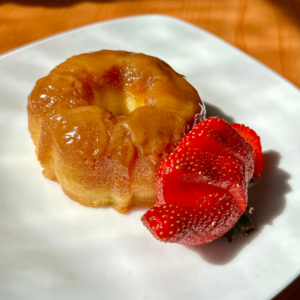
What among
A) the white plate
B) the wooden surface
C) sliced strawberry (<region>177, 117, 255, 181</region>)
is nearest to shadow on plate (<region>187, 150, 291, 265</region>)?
the white plate

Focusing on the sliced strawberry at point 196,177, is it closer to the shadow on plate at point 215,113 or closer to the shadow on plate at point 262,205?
the shadow on plate at point 262,205

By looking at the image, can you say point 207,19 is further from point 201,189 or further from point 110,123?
point 201,189

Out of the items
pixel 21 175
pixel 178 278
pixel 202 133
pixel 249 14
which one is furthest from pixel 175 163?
pixel 249 14

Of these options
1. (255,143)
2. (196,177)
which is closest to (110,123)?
(196,177)

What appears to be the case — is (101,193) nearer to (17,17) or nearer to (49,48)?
(49,48)

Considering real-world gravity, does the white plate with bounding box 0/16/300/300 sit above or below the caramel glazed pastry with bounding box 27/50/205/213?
below

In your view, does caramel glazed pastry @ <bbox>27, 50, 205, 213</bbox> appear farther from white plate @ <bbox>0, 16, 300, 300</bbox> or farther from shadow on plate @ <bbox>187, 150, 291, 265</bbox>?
shadow on plate @ <bbox>187, 150, 291, 265</bbox>

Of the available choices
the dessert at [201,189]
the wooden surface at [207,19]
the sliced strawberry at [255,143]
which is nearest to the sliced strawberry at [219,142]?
the dessert at [201,189]

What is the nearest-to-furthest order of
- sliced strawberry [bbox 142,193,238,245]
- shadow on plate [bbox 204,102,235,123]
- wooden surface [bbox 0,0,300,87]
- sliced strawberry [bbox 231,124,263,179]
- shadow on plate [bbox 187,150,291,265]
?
sliced strawberry [bbox 142,193,238,245] → shadow on plate [bbox 187,150,291,265] → sliced strawberry [bbox 231,124,263,179] → shadow on plate [bbox 204,102,235,123] → wooden surface [bbox 0,0,300,87]
